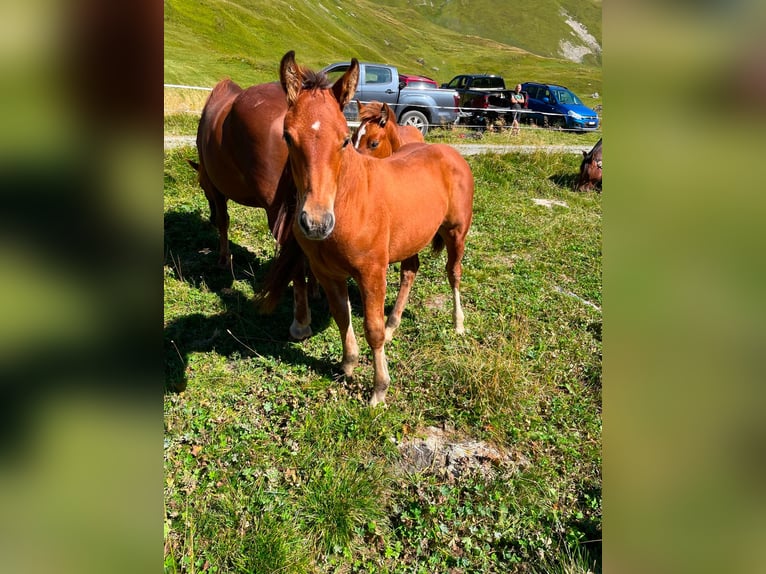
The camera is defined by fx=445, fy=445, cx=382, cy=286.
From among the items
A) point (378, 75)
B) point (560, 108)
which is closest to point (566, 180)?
point (378, 75)

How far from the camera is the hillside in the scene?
105ft

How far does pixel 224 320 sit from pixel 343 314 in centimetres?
155

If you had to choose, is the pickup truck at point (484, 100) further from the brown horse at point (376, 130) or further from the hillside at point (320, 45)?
the brown horse at point (376, 130)

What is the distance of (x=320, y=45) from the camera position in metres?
60.2

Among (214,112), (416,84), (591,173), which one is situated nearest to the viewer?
(214,112)

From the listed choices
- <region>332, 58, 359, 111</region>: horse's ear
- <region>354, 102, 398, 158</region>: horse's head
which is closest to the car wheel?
<region>354, 102, 398, 158</region>: horse's head

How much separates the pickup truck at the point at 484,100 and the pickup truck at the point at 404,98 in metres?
2.84

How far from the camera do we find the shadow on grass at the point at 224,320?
4.11 m

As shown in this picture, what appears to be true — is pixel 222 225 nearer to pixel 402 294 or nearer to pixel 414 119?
pixel 402 294
